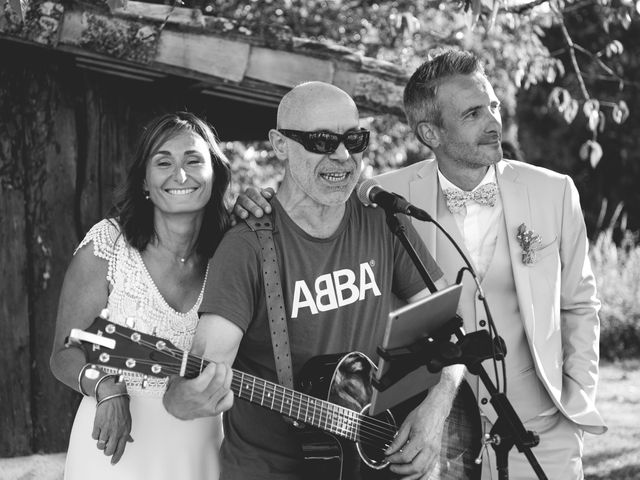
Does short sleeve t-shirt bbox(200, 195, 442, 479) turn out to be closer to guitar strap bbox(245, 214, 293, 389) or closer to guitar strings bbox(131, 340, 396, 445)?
guitar strap bbox(245, 214, 293, 389)

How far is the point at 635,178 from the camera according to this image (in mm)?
21484

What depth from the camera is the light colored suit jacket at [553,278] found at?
152 inches

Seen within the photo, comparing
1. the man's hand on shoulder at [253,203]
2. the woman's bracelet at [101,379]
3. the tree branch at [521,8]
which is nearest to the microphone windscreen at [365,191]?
the man's hand on shoulder at [253,203]

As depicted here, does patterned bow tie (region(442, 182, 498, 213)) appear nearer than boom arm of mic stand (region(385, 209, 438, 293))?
No

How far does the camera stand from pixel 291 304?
3213 mm

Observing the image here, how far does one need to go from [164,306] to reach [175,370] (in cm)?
97

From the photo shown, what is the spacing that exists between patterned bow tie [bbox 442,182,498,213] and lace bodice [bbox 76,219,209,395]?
1.30 metres

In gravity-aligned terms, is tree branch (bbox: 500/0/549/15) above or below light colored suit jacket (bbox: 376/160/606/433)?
above

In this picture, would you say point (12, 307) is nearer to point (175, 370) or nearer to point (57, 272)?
point (57, 272)

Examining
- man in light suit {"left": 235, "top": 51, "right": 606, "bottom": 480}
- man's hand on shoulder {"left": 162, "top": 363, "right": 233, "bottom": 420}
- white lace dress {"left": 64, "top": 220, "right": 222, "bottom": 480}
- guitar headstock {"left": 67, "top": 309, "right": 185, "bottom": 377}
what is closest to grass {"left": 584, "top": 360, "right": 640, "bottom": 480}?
man in light suit {"left": 235, "top": 51, "right": 606, "bottom": 480}

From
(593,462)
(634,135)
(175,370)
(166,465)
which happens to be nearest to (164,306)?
(166,465)

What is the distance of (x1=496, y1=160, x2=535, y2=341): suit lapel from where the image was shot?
386cm

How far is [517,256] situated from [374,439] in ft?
3.85

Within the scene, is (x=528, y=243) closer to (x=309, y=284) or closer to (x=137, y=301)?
(x=309, y=284)
